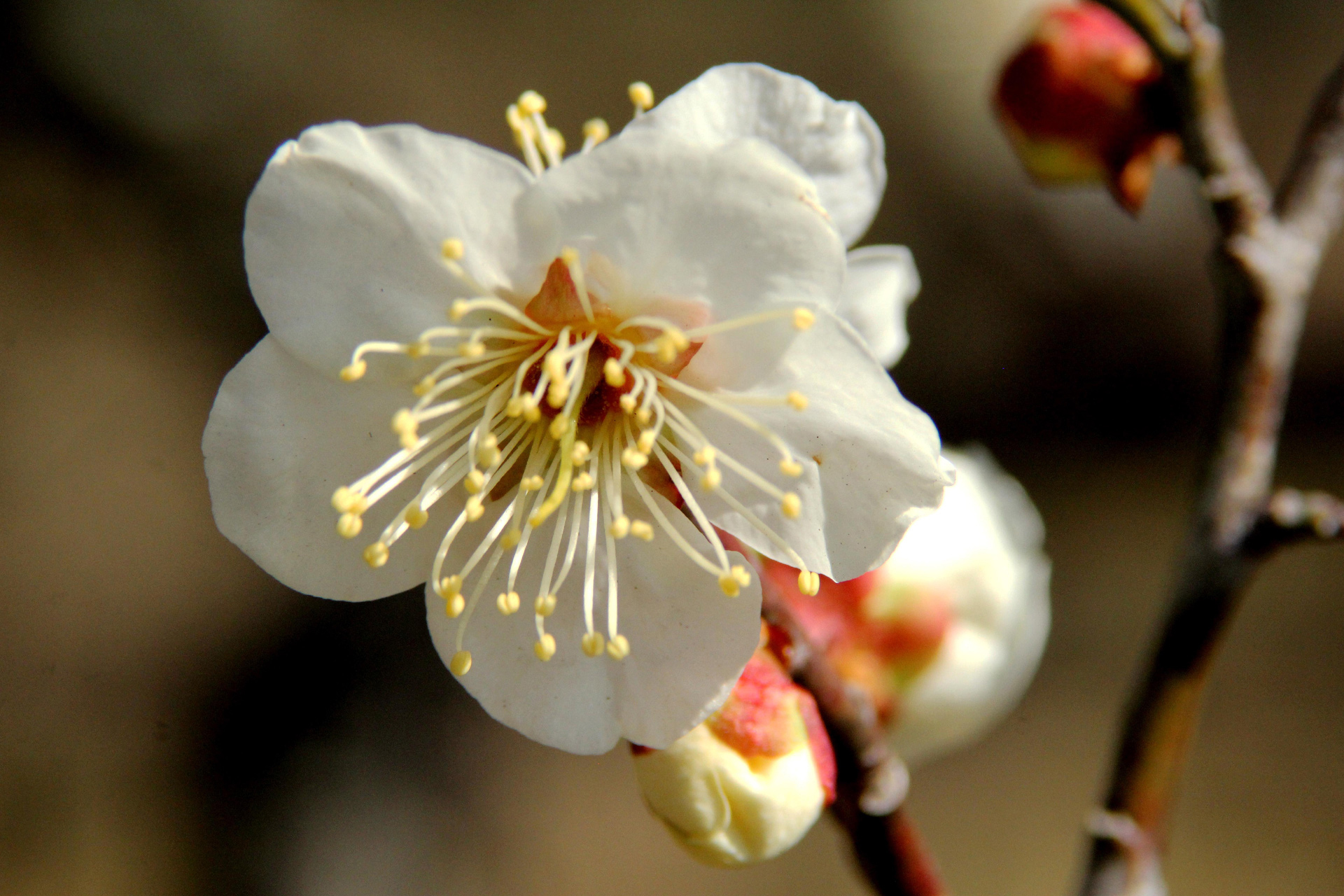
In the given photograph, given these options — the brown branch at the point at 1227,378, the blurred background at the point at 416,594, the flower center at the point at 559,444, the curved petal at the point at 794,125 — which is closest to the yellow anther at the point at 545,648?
the flower center at the point at 559,444

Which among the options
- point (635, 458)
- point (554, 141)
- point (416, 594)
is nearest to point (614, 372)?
point (635, 458)

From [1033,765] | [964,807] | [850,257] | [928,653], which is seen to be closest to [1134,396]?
[1033,765]

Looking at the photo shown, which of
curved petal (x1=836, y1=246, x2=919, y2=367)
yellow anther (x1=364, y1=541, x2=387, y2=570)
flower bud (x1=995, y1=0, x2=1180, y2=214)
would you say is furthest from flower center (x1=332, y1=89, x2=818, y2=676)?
flower bud (x1=995, y1=0, x2=1180, y2=214)

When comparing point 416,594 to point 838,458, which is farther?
point 416,594

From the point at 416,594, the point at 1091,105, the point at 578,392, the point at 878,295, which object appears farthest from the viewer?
the point at 416,594

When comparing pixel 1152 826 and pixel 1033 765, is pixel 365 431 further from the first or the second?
pixel 1033 765

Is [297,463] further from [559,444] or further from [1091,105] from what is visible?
[1091,105]
